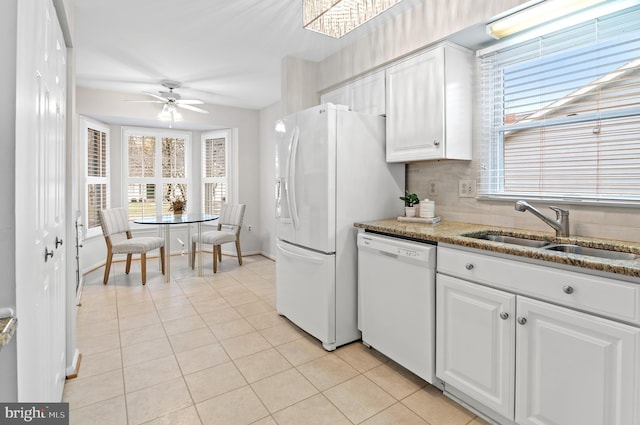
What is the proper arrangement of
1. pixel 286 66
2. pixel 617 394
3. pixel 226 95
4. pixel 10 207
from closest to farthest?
pixel 10 207 → pixel 617 394 → pixel 286 66 → pixel 226 95

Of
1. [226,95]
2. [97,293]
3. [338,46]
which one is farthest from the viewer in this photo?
[226,95]

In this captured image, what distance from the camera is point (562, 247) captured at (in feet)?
5.71

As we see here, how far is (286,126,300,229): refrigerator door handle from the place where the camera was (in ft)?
8.71

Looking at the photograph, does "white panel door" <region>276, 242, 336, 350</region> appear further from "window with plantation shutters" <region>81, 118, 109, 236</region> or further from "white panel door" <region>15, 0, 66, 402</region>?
"window with plantation shutters" <region>81, 118, 109, 236</region>

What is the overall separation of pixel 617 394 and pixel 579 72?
1640 mm

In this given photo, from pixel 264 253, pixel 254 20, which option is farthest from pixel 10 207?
pixel 264 253

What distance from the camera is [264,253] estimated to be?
564 centimetres

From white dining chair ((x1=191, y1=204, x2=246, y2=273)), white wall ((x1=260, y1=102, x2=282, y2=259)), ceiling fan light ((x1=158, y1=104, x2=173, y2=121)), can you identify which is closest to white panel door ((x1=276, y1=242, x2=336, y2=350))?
white dining chair ((x1=191, y1=204, x2=246, y2=273))

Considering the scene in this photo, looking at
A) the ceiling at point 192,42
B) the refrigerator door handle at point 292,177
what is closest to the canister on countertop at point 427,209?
the refrigerator door handle at point 292,177

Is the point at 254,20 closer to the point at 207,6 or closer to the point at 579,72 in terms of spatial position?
the point at 207,6

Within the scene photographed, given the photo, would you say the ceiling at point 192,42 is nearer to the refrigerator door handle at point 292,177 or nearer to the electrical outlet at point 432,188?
the refrigerator door handle at point 292,177

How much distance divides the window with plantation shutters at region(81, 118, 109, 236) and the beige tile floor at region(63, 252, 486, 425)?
1962mm

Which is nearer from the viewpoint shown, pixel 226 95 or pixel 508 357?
pixel 508 357

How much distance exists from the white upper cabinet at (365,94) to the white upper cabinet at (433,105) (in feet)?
0.54
